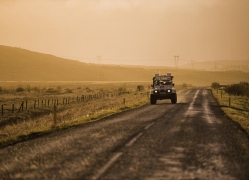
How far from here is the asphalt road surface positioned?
23.8 ft

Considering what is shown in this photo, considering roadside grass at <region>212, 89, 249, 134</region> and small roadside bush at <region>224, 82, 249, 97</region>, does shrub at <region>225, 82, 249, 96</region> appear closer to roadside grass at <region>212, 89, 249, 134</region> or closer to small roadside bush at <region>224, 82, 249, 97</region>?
small roadside bush at <region>224, 82, 249, 97</region>

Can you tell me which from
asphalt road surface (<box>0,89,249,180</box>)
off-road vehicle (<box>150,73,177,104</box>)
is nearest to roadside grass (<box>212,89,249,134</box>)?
asphalt road surface (<box>0,89,249,180</box>)

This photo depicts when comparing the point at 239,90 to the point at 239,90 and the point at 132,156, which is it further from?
the point at 132,156

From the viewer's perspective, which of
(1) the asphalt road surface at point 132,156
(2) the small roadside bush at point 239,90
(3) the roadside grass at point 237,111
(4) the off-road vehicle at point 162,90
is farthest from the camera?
(2) the small roadside bush at point 239,90

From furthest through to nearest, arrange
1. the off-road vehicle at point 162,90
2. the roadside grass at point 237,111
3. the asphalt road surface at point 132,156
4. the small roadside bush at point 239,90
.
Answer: the small roadside bush at point 239,90, the off-road vehicle at point 162,90, the roadside grass at point 237,111, the asphalt road surface at point 132,156

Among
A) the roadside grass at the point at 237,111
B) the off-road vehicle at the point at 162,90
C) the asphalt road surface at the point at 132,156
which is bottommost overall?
the roadside grass at the point at 237,111

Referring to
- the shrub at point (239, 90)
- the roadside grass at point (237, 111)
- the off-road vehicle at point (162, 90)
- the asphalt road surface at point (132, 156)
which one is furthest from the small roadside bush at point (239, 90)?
the asphalt road surface at point (132, 156)

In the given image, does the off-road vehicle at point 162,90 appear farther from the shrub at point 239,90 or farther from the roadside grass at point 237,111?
the shrub at point 239,90

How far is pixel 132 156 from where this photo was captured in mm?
8852

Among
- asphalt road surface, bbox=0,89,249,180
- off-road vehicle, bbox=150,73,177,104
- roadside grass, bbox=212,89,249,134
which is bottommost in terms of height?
roadside grass, bbox=212,89,249,134

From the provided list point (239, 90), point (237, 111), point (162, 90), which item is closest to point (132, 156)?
point (237, 111)

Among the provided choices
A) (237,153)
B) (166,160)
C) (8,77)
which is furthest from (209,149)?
(8,77)

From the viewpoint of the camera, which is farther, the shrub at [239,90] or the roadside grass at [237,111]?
the shrub at [239,90]

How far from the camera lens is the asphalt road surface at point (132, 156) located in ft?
23.8
